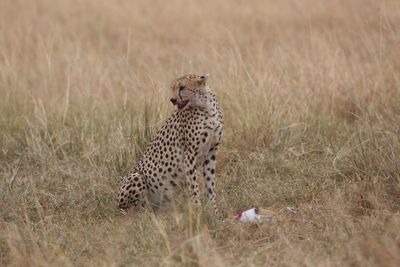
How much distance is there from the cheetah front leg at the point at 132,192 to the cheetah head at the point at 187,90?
1.61ft

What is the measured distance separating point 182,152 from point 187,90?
1.19 feet

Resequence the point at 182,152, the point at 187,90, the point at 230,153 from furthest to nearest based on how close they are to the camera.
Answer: the point at 230,153
the point at 182,152
the point at 187,90

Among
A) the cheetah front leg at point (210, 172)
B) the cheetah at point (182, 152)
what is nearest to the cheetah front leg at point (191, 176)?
the cheetah at point (182, 152)

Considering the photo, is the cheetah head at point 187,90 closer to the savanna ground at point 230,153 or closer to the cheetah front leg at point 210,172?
the cheetah front leg at point 210,172

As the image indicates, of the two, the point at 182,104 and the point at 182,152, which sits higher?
the point at 182,104

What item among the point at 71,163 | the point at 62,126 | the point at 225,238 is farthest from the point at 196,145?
the point at 62,126

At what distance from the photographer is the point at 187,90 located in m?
4.41

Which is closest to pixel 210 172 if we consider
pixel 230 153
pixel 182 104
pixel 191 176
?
pixel 191 176

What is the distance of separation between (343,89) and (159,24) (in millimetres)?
3879

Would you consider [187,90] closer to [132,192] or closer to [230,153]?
[132,192]

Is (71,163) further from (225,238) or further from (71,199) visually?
(225,238)

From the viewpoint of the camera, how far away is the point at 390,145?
15.2 ft

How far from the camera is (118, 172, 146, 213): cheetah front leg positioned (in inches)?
182

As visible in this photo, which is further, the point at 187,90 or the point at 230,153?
the point at 230,153
